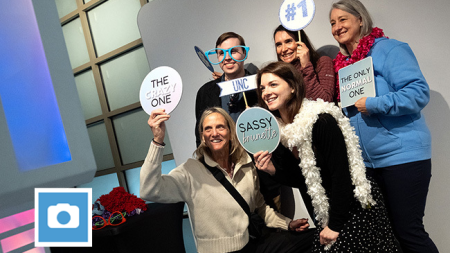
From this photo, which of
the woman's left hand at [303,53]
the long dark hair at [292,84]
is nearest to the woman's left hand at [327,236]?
the long dark hair at [292,84]

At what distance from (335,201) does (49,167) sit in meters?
1.12

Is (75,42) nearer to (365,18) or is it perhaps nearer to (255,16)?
(255,16)

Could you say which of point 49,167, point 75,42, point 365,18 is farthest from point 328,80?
point 75,42

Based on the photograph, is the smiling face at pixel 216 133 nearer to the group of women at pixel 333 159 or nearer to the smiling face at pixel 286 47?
the group of women at pixel 333 159

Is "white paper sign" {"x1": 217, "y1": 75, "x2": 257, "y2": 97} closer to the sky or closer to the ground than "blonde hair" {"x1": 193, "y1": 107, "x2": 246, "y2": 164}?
closer to the sky

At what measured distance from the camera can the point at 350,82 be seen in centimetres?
174

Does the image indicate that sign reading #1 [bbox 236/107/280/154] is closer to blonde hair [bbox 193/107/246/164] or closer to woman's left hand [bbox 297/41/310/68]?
blonde hair [bbox 193/107/246/164]

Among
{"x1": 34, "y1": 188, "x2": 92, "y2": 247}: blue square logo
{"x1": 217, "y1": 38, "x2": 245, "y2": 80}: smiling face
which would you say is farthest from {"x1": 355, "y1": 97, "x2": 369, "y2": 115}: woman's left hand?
{"x1": 34, "y1": 188, "x2": 92, "y2": 247}: blue square logo

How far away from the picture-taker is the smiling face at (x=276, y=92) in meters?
1.63

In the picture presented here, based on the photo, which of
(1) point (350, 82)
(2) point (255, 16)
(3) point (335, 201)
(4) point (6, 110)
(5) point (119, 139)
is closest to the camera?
(4) point (6, 110)

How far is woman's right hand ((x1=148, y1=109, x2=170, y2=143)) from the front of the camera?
5.20ft

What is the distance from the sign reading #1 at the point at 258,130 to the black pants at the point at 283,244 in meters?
0.61

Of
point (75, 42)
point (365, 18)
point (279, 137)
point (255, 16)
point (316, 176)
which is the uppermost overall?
point (75, 42)

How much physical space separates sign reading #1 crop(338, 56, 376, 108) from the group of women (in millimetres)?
50
